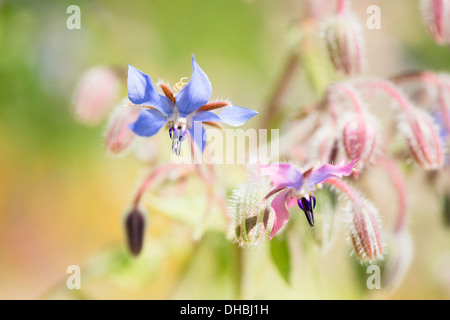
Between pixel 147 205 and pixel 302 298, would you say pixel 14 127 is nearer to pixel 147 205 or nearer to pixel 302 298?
pixel 147 205

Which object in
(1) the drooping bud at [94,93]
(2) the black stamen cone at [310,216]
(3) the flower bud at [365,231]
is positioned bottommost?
(3) the flower bud at [365,231]

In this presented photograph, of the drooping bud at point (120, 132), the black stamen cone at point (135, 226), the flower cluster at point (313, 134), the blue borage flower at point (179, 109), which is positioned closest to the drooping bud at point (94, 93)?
the flower cluster at point (313, 134)

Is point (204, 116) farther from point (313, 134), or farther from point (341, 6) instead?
point (341, 6)

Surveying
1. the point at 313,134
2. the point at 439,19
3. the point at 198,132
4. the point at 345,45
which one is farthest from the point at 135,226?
the point at 439,19

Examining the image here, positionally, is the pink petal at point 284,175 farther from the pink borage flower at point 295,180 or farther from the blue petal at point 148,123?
the blue petal at point 148,123

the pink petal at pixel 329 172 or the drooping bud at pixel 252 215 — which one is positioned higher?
the pink petal at pixel 329 172

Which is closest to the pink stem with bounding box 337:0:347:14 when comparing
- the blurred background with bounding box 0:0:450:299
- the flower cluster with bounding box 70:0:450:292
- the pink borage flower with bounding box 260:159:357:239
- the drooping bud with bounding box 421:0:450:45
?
the flower cluster with bounding box 70:0:450:292

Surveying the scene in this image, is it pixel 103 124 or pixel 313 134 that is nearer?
pixel 313 134
